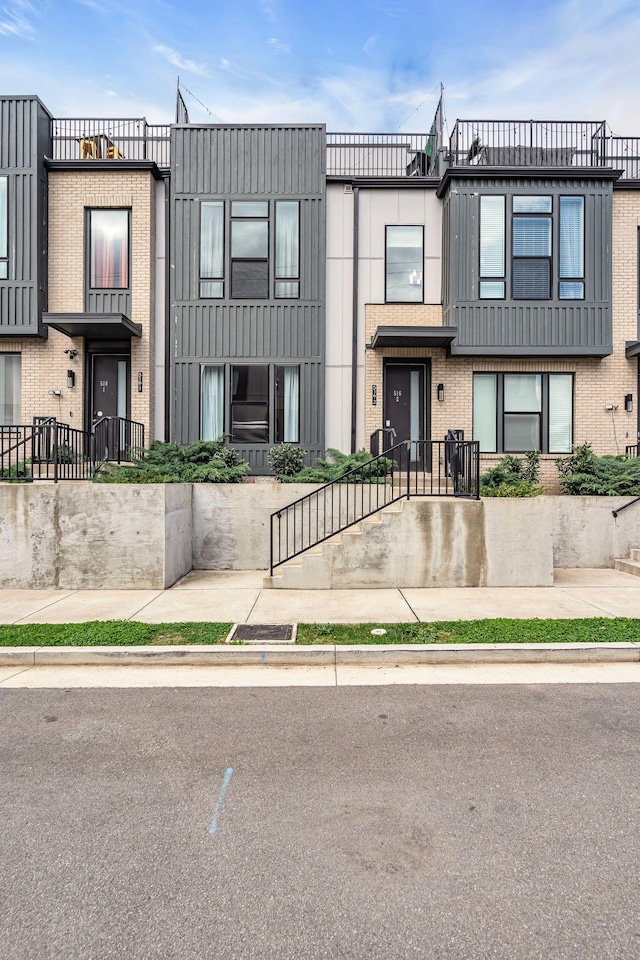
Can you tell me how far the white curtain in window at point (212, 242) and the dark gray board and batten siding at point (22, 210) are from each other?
3.86 meters

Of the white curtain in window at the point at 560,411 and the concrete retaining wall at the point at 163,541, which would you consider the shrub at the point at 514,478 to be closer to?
the concrete retaining wall at the point at 163,541

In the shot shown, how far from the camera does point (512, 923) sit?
2.42m

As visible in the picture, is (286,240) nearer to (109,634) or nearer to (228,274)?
(228,274)

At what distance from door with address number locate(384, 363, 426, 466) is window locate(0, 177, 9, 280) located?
948 cm

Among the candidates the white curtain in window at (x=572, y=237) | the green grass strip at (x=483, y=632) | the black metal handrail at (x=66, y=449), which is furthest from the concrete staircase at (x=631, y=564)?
the black metal handrail at (x=66, y=449)

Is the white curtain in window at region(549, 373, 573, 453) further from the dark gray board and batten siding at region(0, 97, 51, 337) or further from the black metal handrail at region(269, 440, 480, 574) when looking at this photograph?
the dark gray board and batten siding at region(0, 97, 51, 337)

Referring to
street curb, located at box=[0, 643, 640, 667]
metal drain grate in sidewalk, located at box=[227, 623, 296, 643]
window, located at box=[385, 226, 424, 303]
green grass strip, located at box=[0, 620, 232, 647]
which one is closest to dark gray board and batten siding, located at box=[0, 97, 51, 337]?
window, located at box=[385, 226, 424, 303]

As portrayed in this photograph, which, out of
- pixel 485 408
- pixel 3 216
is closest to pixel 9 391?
pixel 3 216

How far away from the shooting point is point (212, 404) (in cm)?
1287

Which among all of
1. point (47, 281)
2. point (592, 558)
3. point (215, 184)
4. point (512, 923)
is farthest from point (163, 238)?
point (512, 923)

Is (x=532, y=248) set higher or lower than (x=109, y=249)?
lower

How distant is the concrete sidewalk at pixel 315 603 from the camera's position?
7285 millimetres

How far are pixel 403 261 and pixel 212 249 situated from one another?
4.73 meters

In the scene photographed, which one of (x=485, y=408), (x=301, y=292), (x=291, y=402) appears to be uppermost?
(x=301, y=292)
